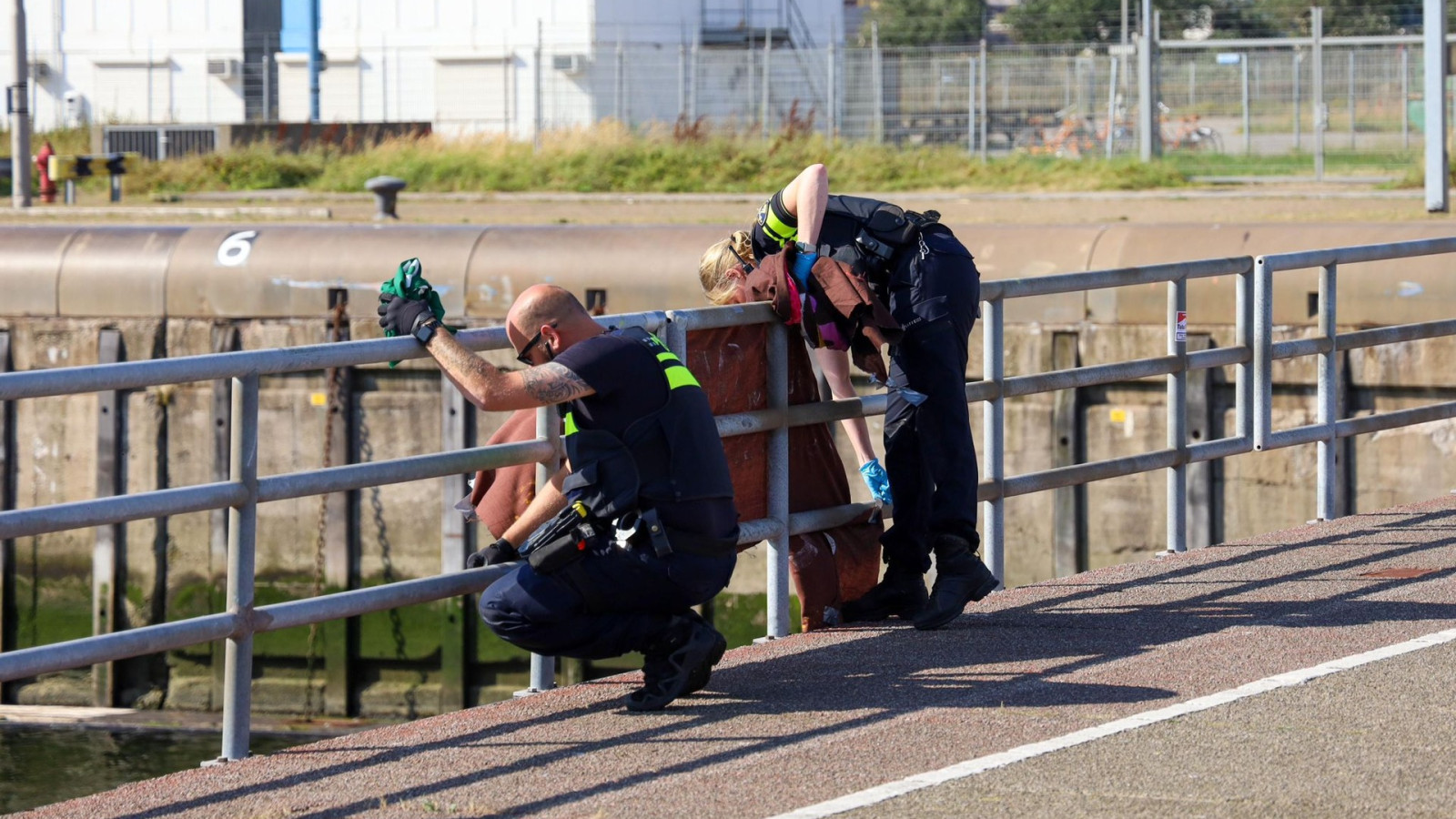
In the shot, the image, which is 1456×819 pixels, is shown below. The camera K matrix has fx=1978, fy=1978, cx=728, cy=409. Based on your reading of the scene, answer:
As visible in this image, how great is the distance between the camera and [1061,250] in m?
14.6

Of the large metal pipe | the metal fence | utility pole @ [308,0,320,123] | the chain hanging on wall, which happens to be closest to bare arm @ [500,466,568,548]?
the large metal pipe

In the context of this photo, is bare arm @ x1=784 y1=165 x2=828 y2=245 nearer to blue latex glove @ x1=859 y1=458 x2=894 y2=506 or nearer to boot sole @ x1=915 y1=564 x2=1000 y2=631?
blue latex glove @ x1=859 y1=458 x2=894 y2=506

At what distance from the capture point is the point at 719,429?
6258 millimetres

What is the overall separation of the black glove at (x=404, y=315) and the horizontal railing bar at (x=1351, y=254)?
4076mm

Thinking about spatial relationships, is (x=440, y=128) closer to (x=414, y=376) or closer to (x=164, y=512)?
(x=414, y=376)

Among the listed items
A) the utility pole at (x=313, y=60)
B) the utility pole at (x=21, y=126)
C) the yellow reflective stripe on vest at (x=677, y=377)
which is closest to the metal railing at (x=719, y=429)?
the yellow reflective stripe on vest at (x=677, y=377)

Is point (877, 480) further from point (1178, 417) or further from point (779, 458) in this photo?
point (1178, 417)

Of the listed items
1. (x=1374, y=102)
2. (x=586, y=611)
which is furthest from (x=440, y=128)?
(x=586, y=611)

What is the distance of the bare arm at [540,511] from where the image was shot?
551 cm

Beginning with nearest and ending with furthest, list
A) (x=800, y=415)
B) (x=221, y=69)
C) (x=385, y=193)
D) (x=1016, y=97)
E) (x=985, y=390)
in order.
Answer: (x=800, y=415) → (x=985, y=390) → (x=385, y=193) → (x=1016, y=97) → (x=221, y=69)

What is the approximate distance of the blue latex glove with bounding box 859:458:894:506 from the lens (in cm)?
667

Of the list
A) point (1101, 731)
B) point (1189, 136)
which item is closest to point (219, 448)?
point (1101, 731)

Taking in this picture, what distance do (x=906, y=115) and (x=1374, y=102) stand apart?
6787 millimetres

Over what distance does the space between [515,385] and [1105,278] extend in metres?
3.07
